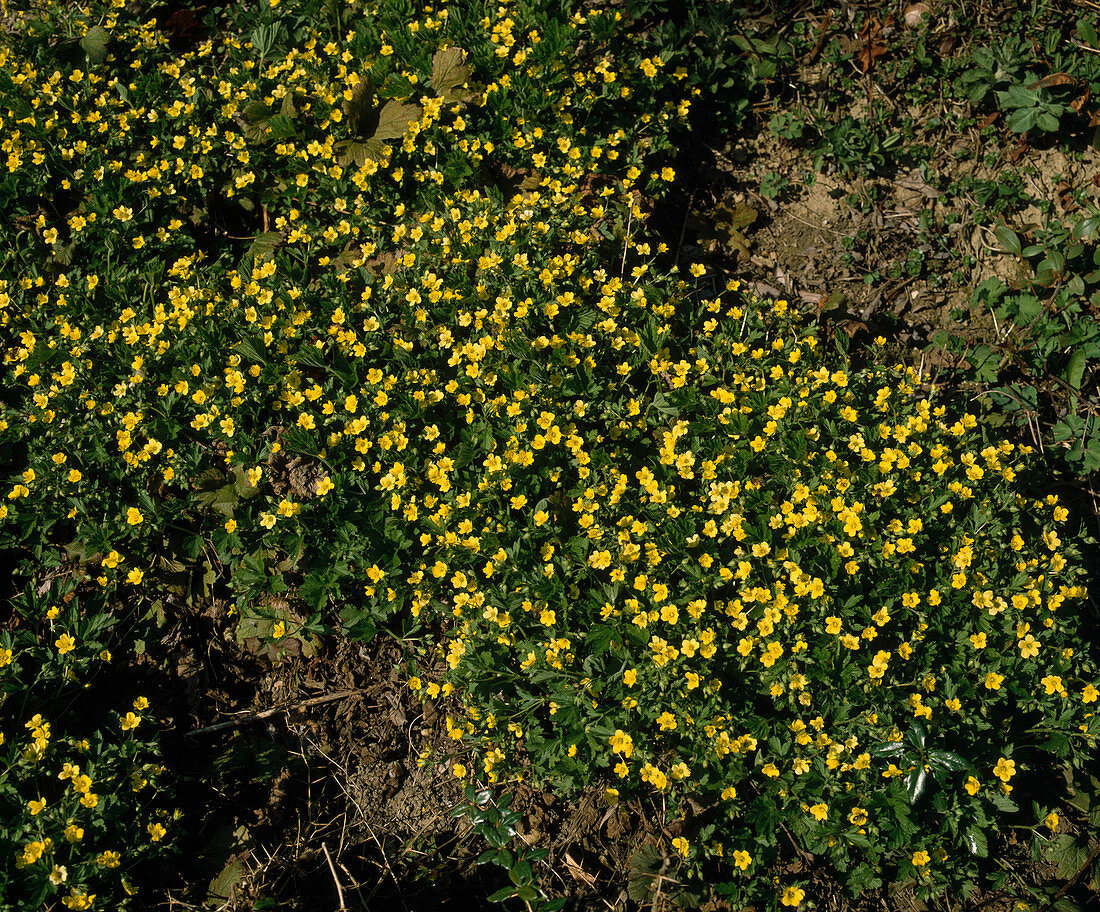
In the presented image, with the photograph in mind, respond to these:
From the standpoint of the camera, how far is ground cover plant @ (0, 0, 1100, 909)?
304 centimetres

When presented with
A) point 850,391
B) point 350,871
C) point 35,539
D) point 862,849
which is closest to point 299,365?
point 35,539

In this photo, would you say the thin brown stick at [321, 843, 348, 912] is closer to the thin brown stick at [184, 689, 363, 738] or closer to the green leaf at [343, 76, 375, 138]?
the thin brown stick at [184, 689, 363, 738]

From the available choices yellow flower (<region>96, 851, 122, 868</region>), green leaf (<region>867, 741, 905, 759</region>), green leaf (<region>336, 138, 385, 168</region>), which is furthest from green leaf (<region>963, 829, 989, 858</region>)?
green leaf (<region>336, 138, 385, 168</region>)

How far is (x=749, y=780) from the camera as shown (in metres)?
3.14

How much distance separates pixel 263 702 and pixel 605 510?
5.77ft

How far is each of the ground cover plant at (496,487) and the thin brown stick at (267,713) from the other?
0.83 feet

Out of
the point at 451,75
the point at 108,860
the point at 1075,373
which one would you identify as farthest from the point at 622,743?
the point at 451,75

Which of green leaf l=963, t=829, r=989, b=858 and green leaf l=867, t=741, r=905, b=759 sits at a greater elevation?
green leaf l=867, t=741, r=905, b=759

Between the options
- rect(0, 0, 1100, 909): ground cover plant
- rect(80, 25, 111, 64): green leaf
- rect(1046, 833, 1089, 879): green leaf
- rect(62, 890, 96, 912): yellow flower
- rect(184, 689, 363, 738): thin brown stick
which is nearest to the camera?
rect(62, 890, 96, 912): yellow flower

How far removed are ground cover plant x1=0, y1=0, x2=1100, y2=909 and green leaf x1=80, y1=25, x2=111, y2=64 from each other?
25 centimetres

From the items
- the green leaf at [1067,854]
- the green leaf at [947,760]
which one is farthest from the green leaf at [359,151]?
the green leaf at [1067,854]

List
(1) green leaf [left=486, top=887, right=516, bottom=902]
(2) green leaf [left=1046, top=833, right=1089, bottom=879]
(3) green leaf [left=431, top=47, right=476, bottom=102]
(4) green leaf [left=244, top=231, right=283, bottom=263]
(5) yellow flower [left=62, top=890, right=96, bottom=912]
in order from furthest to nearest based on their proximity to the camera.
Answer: (3) green leaf [left=431, top=47, right=476, bottom=102]
(4) green leaf [left=244, top=231, right=283, bottom=263]
(2) green leaf [left=1046, top=833, right=1089, bottom=879]
(1) green leaf [left=486, top=887, right=516, bottom=902]
(5) yellow flower [left=62, top=890, right=96, bottom=912]

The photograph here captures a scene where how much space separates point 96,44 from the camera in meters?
4.73

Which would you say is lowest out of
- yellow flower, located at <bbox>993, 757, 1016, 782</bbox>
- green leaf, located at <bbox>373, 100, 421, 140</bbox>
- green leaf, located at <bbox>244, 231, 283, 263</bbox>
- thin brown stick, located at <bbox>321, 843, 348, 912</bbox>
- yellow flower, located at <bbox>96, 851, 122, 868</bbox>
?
thin brown stick, located at <bbox>321, 843, 348, 912</bbox>
